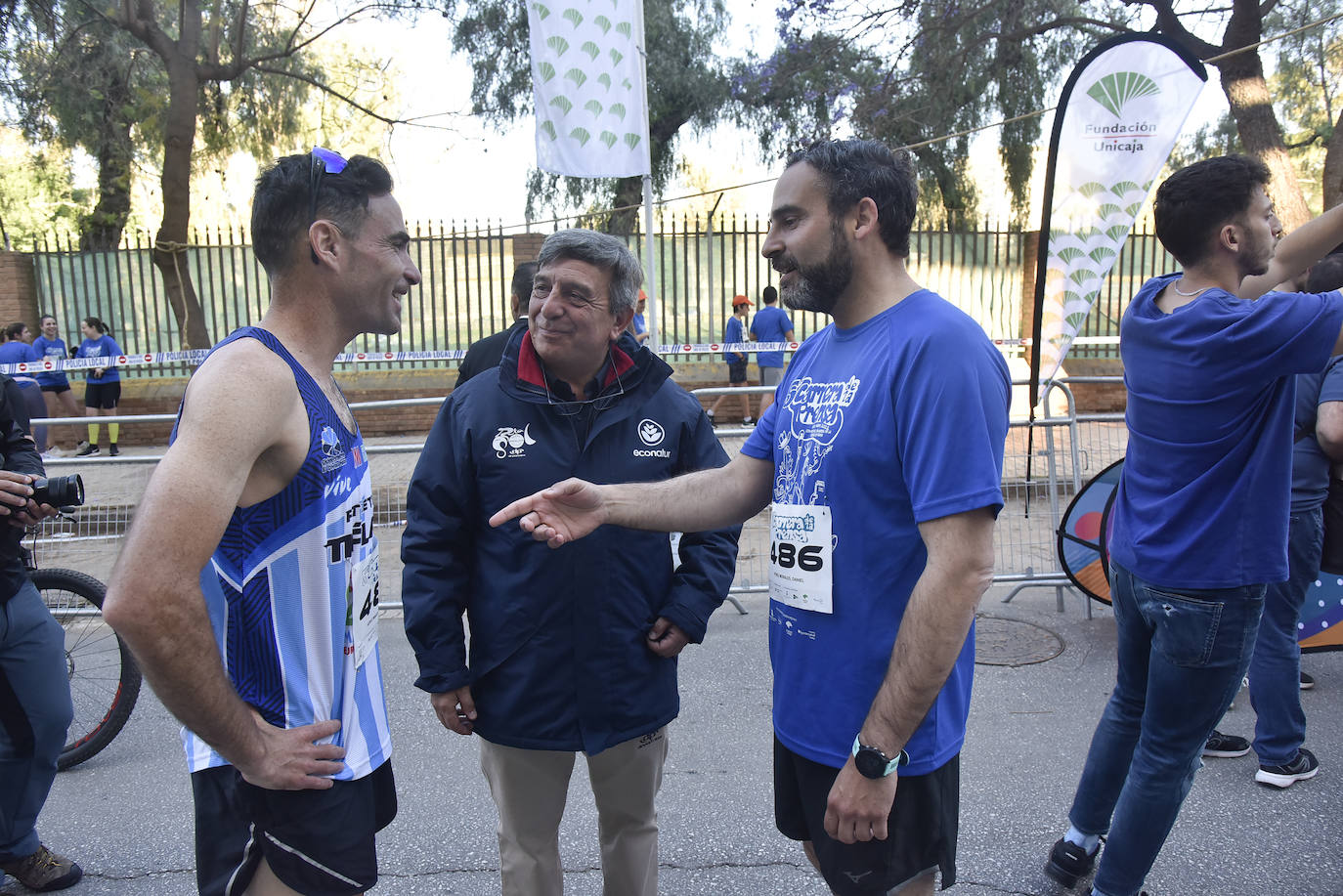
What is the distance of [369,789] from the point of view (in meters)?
1.89

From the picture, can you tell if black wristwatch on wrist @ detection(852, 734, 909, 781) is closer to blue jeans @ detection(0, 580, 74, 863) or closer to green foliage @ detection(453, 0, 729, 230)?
blue jeans @ detection(0, 580, 74, 863)

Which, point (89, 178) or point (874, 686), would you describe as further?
point (89, 178)

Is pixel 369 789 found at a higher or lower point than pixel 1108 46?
lower

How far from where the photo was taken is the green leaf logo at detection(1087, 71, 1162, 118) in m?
5.14

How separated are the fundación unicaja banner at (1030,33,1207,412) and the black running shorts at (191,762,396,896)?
171 inches

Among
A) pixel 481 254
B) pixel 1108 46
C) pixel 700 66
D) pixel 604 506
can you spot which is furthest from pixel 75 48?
pixel 604 506

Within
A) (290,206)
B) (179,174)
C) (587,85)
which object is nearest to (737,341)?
(179,174)

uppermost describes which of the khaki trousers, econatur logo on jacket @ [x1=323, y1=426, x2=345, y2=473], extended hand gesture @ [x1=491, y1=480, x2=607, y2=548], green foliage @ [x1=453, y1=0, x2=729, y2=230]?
green foliage @ [x1=453, y1=0, x2=729, y2=230]

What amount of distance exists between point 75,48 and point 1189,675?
57.5ft

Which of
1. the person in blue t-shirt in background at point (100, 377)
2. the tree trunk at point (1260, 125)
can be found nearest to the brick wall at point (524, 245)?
the person in blue t-shirt in background at point (100, 377)

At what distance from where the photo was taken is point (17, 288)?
1364 centimetres

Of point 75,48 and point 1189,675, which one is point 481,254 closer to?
point 75,48

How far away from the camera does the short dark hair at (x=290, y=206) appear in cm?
185

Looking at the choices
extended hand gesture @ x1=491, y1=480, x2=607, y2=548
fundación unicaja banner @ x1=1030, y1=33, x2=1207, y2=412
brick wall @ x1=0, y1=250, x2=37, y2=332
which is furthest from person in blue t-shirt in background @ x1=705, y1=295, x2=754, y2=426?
extended hand gesture @ x1=491, y1=480, x2=607, y2=548
